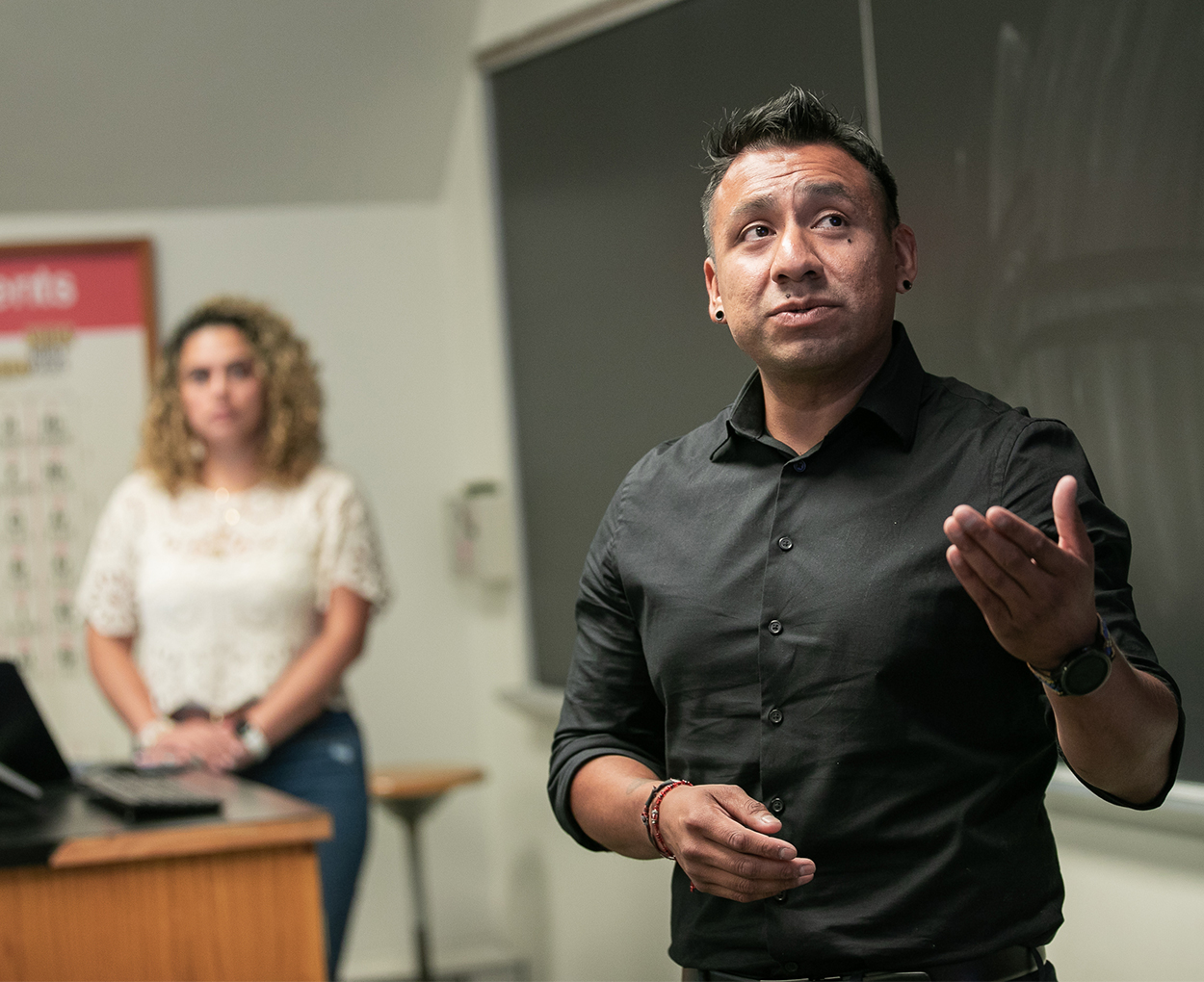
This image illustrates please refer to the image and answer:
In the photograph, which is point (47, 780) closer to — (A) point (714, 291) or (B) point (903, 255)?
(A) point (714, 291)

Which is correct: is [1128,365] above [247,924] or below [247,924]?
above

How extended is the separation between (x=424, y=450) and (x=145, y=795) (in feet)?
6.97

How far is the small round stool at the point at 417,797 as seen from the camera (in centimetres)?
359

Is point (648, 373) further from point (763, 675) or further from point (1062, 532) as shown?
point (1062, 532)

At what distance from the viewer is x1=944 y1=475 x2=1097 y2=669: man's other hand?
3.30 feet

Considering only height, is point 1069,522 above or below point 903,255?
below

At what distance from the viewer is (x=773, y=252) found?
50.3 inches

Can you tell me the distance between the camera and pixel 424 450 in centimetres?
422

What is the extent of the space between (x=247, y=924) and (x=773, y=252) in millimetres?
1395

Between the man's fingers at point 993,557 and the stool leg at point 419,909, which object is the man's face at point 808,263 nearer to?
the man's fingers at point 993,557

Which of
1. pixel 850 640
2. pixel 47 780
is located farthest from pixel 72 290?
pixel 850 640

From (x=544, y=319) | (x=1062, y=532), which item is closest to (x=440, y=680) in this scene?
(x=544, y=319)

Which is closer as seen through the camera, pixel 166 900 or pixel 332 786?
pixel 166 900

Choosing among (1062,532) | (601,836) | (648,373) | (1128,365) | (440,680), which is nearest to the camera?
(1062,532)
